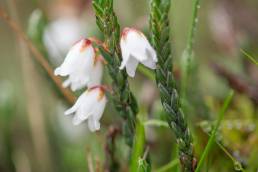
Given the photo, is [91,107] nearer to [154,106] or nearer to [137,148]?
[137,148]

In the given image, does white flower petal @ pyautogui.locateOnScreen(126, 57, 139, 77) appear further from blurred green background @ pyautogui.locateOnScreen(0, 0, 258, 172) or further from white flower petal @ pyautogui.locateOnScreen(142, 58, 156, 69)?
blurred green background @ pyautogui.locateOnScreen(0, 0, 258, 172)

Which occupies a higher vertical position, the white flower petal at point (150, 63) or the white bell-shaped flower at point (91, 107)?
the white flower petal at point (150, 63)

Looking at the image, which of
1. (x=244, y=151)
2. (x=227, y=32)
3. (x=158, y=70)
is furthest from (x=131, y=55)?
(x=227, y=32)

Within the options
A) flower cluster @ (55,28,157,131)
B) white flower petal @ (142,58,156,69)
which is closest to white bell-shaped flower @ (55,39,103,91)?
flower cluster @ (55,28,157,131)

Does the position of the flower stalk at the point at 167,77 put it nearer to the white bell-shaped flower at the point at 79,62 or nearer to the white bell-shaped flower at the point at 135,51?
the white bell-shaped flower at the point at 135,51

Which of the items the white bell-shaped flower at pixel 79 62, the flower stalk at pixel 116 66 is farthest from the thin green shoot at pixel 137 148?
the white bell-shaped flower at pixel 79 62

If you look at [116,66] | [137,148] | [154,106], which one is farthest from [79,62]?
[154,106]

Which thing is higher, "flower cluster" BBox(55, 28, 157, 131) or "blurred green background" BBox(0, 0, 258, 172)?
"flower cluster" BBox(55, 28, 157, 131)
